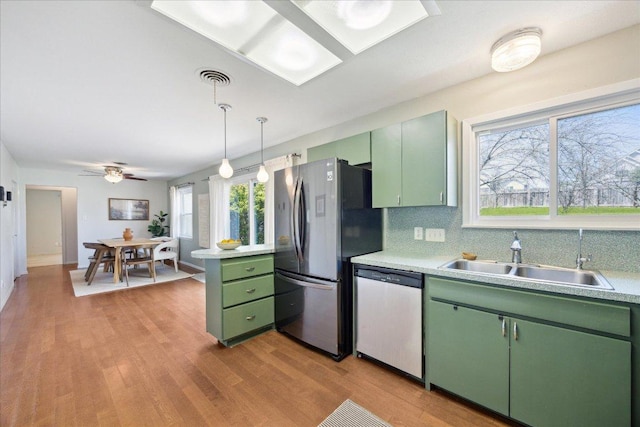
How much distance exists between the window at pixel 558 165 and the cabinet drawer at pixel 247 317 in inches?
86.0

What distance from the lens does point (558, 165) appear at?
6.12ft

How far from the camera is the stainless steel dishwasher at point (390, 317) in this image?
186cm

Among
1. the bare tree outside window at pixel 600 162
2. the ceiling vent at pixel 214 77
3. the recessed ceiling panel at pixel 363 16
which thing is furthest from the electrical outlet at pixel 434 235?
the ceiling vent at pixel 214 77

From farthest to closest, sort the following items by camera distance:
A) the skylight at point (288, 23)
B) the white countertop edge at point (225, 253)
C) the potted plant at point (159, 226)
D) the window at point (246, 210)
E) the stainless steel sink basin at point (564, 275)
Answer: the potted plant at point (159, 226) < the window at point (246, 210) < the white countertop edge at point (225, 253) < the stainless steel sink basin at point (564, 275) < the skylight at point (288, 23)

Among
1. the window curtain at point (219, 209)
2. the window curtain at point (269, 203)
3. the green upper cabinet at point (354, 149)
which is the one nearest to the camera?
the green upper cabinet at point (354, 149)

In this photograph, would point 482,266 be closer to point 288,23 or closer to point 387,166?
point 387,166

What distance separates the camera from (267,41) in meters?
1.68

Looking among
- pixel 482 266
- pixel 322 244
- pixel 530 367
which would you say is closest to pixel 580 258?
pixel 482 266

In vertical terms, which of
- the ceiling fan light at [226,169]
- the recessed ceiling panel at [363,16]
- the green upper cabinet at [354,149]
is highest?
the recessed ceiling panel at [363,16]

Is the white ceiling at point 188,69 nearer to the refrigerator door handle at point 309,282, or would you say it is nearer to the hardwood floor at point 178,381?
the refrigerator door handle at point 309,282

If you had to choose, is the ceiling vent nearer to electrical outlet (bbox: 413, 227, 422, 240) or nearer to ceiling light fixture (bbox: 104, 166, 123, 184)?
electrical outlet (bbox: 413, 227, 422, 240)

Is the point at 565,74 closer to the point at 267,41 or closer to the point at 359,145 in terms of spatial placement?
the point at 359,145

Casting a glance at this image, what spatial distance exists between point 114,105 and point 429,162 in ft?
10.4

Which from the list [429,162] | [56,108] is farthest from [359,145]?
[56,108]
